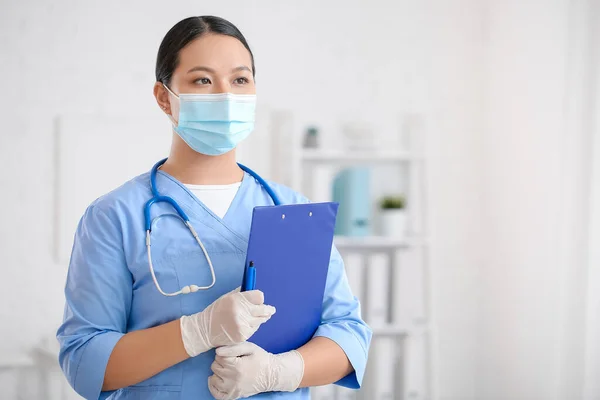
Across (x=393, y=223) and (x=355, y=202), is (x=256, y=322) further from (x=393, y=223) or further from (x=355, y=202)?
(x=393, y=223)

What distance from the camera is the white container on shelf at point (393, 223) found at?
295 cm

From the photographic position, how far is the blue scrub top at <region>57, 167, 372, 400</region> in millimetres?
1071

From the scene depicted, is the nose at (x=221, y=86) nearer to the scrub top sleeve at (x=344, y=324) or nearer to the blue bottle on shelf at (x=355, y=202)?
the scrub top sleeve at (x=344, y=324)

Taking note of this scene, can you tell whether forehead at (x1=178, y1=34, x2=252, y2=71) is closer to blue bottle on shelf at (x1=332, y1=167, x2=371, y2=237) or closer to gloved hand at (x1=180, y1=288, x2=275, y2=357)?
gloved hand at (x1=180, y1=288, x2=275, y2=357)

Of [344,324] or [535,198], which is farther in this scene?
[535,198]

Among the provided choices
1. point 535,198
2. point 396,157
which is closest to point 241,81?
point 396,157

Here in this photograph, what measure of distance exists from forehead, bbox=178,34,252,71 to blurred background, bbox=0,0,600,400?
1669mm

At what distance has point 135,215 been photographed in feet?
3.75

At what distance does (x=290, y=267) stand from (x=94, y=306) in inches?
12.7

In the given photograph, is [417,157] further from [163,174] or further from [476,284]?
[163,174]

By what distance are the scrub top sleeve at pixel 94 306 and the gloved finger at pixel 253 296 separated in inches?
8.7

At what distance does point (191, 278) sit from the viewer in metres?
1.13

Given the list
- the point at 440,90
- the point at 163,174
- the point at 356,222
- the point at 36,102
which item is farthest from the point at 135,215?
the point at 440,90

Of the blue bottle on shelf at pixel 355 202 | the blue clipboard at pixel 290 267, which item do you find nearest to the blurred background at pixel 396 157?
the blue bottle on shelf at pixel 355 202
